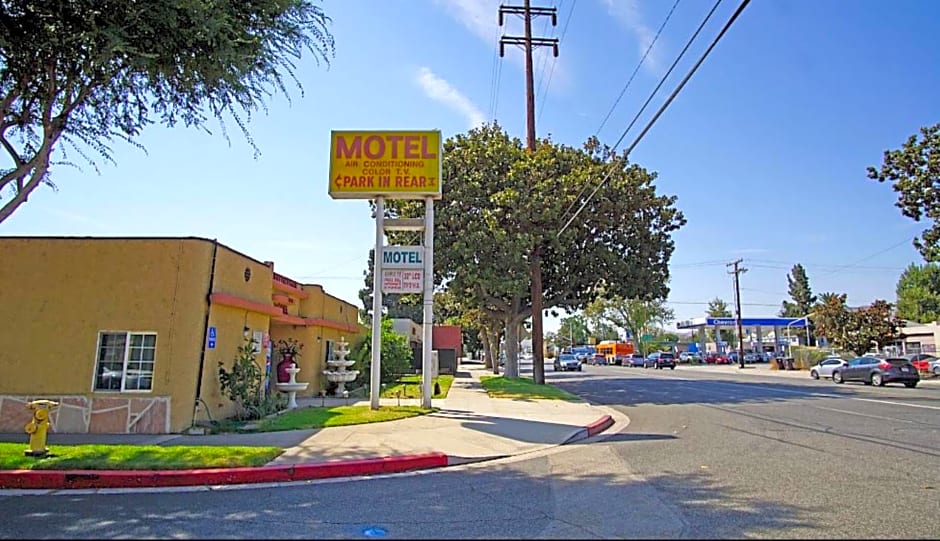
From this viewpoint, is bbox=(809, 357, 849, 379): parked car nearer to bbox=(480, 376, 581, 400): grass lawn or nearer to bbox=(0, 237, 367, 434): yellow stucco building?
bbox=(480, 376, 581, 400): grass lawn

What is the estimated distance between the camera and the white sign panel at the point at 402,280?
52.0ft

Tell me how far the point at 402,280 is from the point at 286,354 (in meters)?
5.49

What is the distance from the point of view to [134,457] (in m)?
8.93

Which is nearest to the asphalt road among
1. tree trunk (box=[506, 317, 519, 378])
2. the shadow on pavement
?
the shadow on pavement

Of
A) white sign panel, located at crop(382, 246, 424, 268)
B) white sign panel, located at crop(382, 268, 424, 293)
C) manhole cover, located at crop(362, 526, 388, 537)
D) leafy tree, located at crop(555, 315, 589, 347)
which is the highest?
leafy tree, located at crop(555, 315, 589, 347)

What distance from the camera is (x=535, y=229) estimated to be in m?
26.1

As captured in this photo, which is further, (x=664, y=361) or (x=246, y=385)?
(x=664, y=361)

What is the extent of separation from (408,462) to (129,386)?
6.68 m

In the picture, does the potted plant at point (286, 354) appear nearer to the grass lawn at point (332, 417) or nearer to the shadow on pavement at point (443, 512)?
the grass lawn at point (332, 417)

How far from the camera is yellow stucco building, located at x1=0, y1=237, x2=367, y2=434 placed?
12078mm

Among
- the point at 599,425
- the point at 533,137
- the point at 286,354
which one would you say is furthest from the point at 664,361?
the point at 599,425

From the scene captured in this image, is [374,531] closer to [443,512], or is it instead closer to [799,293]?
[443,512]

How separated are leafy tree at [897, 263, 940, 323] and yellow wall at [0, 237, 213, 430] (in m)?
95.1

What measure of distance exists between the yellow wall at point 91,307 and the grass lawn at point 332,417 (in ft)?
5.87
